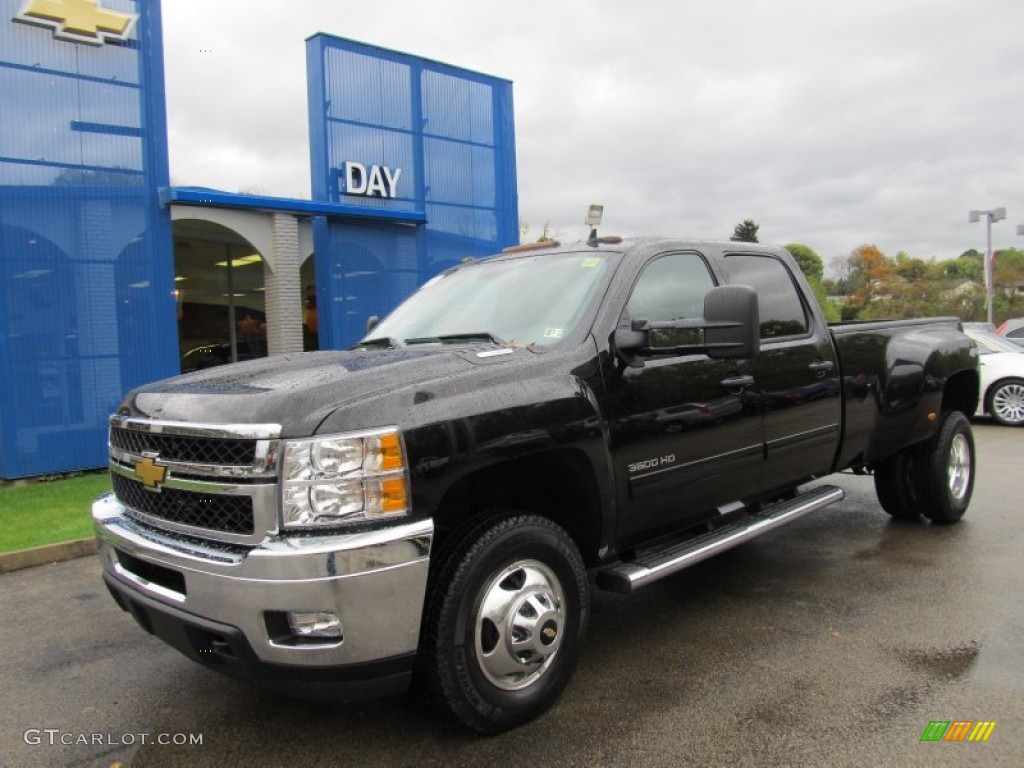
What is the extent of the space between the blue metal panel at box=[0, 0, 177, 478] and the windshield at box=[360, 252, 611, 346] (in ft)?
19.1

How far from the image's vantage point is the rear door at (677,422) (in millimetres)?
3504

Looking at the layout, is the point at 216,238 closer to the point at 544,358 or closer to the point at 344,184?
the point at 344,184

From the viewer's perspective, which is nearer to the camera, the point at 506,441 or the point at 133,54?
the point at 506,441

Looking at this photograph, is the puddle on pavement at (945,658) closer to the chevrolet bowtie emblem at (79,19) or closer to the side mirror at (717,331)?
the side mirror at (717,331)

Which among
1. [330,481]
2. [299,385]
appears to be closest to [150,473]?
[299,385]

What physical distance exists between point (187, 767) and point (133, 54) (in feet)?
28.7

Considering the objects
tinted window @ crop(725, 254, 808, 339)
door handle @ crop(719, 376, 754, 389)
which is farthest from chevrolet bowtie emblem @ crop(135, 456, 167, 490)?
tinted window @ crop(725, 254, 808, 339)

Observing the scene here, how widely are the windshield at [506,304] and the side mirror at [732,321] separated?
0.55 m

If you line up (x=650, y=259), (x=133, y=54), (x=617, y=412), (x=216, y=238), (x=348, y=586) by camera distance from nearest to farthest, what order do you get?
(x=348, y=586) < (x=617, y=412) < (x=650, y=259) < (x=133, y=54) < (x=216, y=238)

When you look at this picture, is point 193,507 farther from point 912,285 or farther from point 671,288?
point 912,285

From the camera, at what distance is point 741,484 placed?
418cm

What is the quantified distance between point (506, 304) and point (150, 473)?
1819 millimetres

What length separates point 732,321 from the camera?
339cm

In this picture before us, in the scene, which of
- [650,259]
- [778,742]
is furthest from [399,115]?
[778,742]
